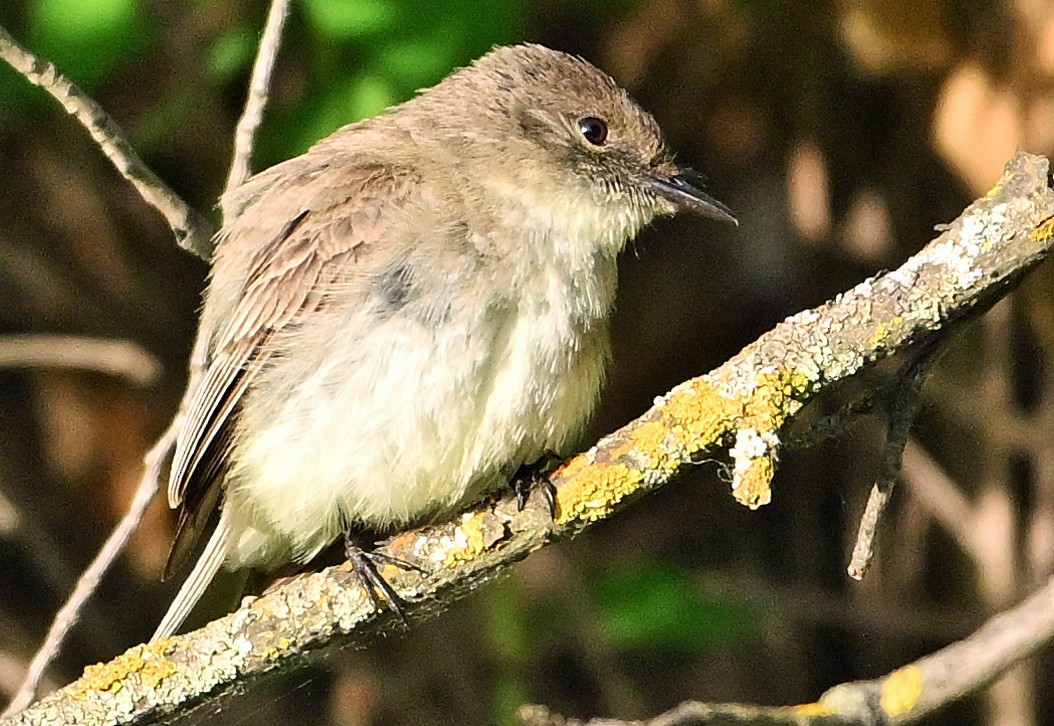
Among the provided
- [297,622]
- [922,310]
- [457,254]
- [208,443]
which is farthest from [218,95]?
[922,310]

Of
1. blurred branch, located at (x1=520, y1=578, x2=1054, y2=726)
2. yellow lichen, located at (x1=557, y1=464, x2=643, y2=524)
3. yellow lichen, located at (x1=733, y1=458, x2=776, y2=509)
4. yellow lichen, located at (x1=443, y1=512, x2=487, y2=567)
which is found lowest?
blurred branch, located at (x1=520, y1=578, x2=1054, y2=726)

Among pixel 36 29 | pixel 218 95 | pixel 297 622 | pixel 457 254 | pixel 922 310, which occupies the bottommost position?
pixel 922 310

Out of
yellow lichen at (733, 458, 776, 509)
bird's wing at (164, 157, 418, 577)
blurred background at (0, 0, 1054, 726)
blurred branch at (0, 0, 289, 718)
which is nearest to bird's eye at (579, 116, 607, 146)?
bird's wing at (164, 157, 418, 577)

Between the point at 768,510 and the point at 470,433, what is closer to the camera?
the point at 470,433

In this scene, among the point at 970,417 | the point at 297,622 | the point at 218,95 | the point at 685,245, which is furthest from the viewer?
the point at 685,245

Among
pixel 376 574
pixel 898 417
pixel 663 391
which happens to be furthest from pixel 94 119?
pixel 663 391

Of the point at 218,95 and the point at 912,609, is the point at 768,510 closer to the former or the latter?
the point at 912,609

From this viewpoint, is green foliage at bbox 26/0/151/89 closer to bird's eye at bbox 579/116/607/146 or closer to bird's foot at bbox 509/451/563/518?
bird's eye at bbox 579/116/607/146
